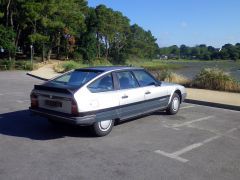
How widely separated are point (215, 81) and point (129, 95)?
9.60 metres

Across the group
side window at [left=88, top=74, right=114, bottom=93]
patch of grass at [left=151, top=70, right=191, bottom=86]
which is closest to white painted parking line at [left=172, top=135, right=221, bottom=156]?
side window at [left=88, top=74, right=114, bottom=93]

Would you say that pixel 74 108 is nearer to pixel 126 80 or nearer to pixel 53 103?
pixel 53 103

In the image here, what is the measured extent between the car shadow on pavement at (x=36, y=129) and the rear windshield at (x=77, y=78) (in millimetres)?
1094

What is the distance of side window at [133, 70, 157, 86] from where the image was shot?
863 centimetres

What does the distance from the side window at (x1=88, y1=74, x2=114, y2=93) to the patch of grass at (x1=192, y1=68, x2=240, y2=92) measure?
9.47 metres

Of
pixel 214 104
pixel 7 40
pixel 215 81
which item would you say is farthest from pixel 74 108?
pixel 7 40

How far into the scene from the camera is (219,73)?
54.7 feet

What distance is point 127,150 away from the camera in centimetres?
652

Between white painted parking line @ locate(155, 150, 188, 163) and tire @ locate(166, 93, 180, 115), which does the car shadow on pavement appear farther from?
tire @ locate(166, 93, 180, 115)

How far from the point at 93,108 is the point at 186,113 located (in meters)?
4.18

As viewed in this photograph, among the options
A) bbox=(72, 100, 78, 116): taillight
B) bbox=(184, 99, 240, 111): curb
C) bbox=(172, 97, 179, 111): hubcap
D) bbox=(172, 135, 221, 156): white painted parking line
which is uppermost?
bbox=(72, 100, 78, 116): taillight

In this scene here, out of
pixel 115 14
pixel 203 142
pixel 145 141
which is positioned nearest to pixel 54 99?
pixel 145 141

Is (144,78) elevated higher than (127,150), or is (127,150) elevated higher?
(144,78)

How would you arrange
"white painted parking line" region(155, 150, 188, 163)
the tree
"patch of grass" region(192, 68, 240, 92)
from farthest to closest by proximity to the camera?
1. the tree
2. "patch of grass" region(192, 68, 240, 92)
3. "white painted parking line" region(155, 150, 188, 163)
